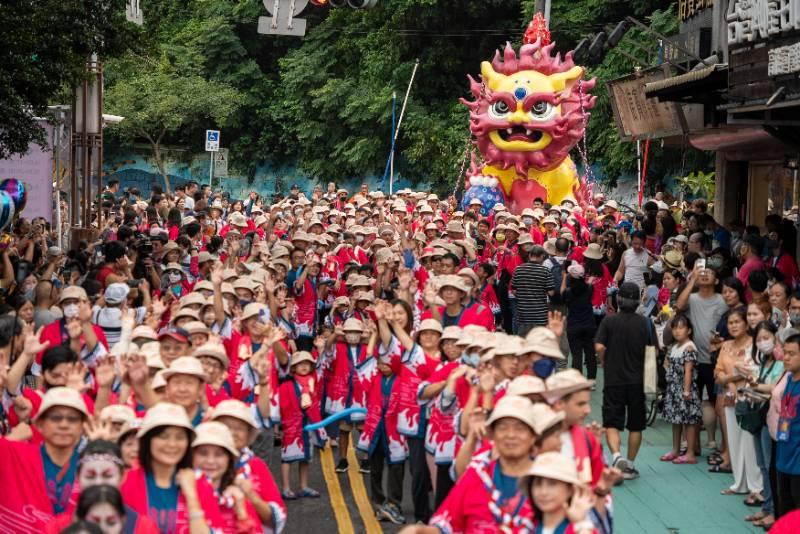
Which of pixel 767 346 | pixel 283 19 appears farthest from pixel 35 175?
pixel 767 346

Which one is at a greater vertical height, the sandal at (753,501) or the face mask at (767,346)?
the face mask at (767,346)

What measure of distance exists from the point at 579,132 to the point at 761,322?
643 inches

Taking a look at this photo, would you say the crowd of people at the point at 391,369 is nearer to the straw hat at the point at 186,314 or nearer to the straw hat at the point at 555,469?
the straw hat at the point at 555,469

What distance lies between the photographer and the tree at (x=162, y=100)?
Answer: 4581cm

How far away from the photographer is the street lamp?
75.4ft

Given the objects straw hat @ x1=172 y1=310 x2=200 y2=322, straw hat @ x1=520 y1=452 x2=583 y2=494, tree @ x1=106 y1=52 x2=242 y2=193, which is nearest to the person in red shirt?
straw hat @ x1=520 y1=452 x2=583 y2=494

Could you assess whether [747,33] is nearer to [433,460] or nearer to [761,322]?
[761,322]

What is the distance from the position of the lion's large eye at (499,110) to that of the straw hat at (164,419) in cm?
2071

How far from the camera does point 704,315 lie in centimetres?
1312

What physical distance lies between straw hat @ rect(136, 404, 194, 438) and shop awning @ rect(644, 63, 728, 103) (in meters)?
11.4

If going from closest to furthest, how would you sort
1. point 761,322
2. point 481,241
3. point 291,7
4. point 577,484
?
point 577,484 → point 761,322 → point 291,7 → point 481,241

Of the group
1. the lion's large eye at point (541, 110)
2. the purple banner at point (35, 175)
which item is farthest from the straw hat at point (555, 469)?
the lion's large eye at point (541, 110)

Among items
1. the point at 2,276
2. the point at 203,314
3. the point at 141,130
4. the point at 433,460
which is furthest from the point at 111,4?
the point at 141,130

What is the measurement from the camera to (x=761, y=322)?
11.0m
